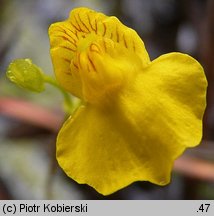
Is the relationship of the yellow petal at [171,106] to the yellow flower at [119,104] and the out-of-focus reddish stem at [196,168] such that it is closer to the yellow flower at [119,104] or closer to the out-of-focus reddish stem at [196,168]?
the yellow flower at [119,104]

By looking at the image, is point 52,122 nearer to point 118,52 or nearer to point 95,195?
point 95,195

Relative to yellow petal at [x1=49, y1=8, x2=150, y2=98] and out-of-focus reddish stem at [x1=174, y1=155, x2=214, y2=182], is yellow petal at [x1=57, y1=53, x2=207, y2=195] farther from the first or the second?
out-of-focus reddish stem at [x1=174, y1=155, x2=214, y2=182]

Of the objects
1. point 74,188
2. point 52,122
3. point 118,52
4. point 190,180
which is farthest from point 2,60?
point 118,52
